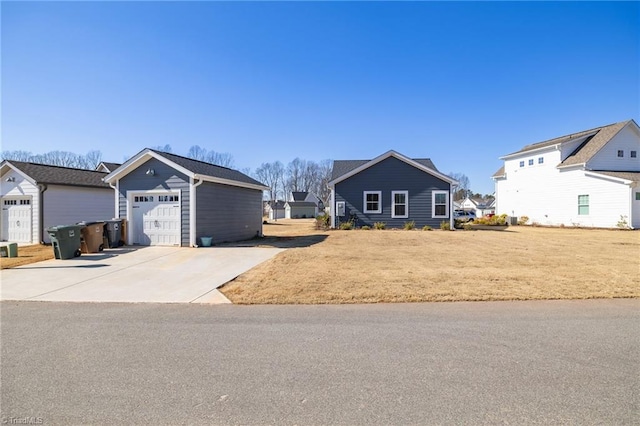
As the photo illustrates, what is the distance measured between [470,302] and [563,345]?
1843 mm

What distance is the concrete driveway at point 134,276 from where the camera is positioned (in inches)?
250

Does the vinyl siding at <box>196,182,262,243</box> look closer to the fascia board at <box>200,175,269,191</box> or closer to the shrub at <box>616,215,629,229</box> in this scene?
the fascia board at <box>200,175,269,191</box>

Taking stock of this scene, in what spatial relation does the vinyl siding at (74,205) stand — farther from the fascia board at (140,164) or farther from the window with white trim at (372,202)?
the window with white trim at (372,202)

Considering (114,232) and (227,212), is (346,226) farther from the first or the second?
(114,232)

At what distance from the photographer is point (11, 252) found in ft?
38.0

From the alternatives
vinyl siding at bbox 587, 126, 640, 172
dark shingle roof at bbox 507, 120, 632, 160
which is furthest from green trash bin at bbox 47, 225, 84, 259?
vinyl siding at bbox 587, 126, 640, 172

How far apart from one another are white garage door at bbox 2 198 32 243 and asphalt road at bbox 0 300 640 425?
14799 millimetres

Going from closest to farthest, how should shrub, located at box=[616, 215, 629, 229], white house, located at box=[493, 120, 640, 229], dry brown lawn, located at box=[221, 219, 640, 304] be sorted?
dry brown lawn, located at box=[221, 219, 640, 304]
shrub, located at box=[616, 215, 629, 229]
white house, located at box=[493, 120, 640, 229]

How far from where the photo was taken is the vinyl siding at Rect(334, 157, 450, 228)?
21.2m

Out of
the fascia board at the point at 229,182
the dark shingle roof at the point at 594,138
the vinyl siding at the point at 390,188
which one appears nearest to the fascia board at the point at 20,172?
the fascia board at the point at 229,182

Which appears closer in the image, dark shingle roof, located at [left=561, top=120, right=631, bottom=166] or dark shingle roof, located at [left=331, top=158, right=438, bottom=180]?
dark shingle roof, located at [left=561, top=120, right=631, bottom=166]

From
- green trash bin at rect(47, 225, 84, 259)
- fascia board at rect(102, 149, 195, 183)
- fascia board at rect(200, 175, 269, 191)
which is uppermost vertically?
fascia board at rect(102, 149, 195, 183)

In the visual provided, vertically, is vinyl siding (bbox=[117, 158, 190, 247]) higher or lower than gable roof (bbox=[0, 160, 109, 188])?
lower

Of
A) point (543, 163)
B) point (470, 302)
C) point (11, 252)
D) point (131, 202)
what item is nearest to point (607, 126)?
point (543, 163)
